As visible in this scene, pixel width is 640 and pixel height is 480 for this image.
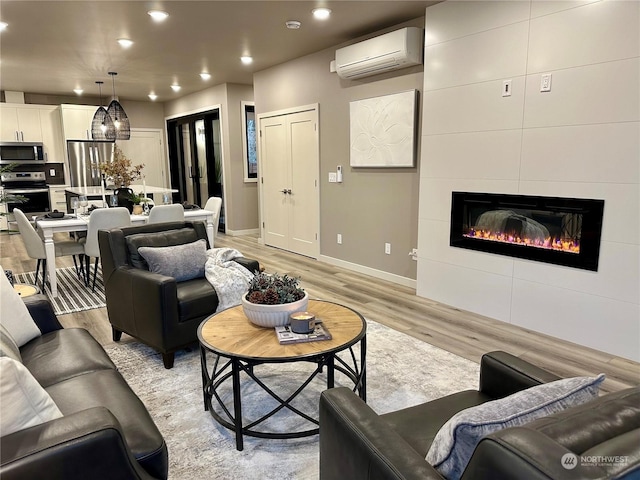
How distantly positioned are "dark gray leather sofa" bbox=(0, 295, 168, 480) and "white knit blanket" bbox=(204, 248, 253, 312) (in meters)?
1.14

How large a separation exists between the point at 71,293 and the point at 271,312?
336cm

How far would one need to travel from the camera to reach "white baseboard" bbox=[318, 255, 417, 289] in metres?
4.79

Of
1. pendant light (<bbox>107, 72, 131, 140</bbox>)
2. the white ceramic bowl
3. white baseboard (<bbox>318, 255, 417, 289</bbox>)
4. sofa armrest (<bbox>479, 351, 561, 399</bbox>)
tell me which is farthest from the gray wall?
sofa armrest (<bbox>479, 351, 561, 399</bbox>)

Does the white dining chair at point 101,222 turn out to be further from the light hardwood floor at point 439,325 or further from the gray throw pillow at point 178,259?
the gray throw pillow at point 178,259

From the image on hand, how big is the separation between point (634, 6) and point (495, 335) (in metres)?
2.41

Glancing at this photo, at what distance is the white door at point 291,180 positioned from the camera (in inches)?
235

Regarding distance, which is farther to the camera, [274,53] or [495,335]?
[274,53]

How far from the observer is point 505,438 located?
2.77ft

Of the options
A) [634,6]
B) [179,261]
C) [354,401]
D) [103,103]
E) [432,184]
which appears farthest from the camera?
[103,103]

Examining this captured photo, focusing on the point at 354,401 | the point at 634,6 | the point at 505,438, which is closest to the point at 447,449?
the point at 505,438

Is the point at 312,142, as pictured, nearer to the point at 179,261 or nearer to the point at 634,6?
the point at 179,261

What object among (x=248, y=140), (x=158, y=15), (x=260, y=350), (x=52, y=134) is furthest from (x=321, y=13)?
(x=52, y=134)

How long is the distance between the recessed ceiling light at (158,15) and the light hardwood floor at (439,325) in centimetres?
280

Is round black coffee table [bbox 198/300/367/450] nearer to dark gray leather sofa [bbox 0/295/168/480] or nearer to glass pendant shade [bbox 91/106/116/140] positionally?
dark gray leather sofa [bbox 0/295/168/480]
